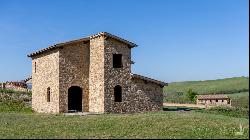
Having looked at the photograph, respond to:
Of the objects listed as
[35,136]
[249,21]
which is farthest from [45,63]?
[249,21]

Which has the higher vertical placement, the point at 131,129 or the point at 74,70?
the point at 74,70

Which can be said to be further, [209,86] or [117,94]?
[209,86]

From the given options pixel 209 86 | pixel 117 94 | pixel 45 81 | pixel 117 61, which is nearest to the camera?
pixel 117 94

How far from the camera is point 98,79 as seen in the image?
35.3m

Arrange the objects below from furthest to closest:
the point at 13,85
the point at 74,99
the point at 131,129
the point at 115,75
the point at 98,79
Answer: the point at 13,85
the point at 74,99
the point at 115,75
the point at 98,79
the point at 131,129

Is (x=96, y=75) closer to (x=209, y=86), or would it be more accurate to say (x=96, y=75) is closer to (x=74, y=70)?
(x=74, y=70)

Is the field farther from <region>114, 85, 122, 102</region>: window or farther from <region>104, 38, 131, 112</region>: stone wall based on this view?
<region>114, 85, 122, 102</region>: window

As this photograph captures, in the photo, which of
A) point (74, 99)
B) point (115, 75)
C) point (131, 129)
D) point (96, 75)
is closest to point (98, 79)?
point (96, 75)

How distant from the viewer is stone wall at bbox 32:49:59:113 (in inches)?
1407

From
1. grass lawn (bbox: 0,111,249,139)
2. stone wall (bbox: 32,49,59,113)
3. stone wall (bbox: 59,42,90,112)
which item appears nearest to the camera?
grass lawn (bbox: 0,111,249,139)

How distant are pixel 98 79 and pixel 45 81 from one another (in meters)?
5.46

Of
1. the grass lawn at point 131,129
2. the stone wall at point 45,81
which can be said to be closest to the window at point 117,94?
the stone wall at point 45,81

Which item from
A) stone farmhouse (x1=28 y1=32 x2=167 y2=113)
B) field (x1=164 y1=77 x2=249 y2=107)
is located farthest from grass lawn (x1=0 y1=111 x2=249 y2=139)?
field (x1=164 y1=77 x2=249 y2=107)

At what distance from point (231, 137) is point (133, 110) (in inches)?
688
